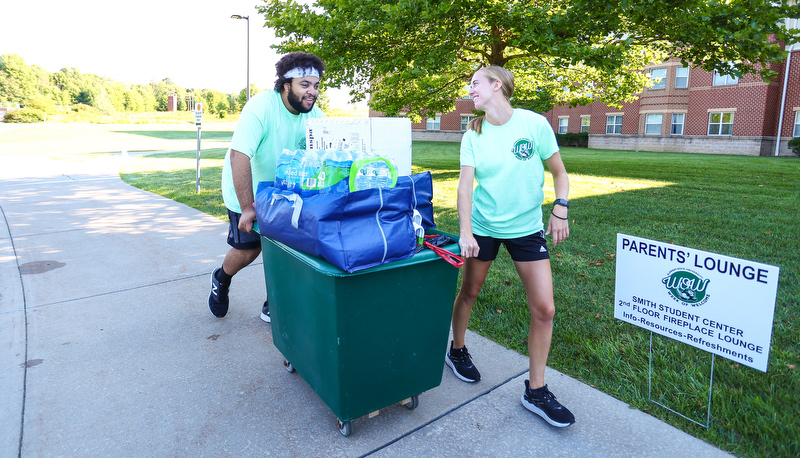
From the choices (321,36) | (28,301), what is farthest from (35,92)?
(28,301)

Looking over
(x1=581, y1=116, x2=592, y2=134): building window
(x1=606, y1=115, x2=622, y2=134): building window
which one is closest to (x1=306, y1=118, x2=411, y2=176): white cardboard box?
(x1=606, y1=115, x2=622, y2=134): building window

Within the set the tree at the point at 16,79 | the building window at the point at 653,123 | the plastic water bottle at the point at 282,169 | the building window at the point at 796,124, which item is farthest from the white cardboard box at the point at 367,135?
the tree at the point at 16,79

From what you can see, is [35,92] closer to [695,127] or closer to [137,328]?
[695,127]

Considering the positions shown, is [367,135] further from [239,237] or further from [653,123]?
[653,123]

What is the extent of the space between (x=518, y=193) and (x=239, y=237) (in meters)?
2.02

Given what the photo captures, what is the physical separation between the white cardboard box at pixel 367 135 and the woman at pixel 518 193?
1.37ft

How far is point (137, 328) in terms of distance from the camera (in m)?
3.77

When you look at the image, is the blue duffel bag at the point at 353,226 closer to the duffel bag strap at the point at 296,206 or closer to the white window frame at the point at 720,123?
the duffel bag strap at the point at 296,206

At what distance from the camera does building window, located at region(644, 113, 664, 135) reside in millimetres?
31480

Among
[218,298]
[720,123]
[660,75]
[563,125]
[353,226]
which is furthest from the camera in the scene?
[563,125]

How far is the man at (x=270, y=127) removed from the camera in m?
3.05

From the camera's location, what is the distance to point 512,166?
2.51 m

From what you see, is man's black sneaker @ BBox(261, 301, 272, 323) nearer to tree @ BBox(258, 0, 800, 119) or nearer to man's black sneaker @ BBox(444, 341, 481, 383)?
man's black sneaker @ BBox(444, 341, 481, 383)

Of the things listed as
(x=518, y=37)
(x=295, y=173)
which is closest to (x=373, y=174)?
(x=295, y=173)
